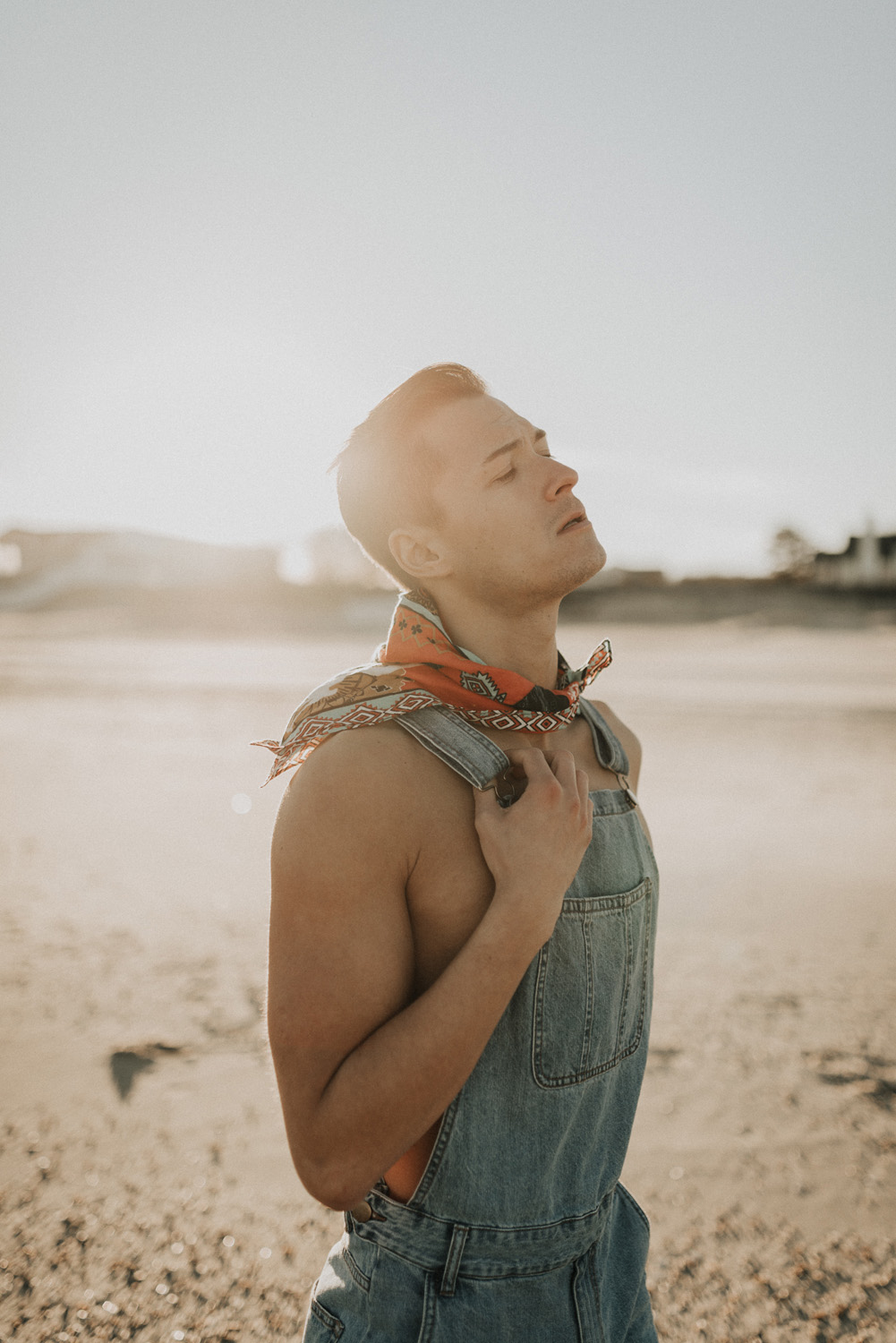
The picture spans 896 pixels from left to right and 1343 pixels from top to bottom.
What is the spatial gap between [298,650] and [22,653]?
8.89 metres

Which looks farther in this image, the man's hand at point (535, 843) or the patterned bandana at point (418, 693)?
the patterned bandana at point (418, 693)

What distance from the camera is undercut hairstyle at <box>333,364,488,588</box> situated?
76.2 inches

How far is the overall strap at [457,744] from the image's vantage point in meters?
1.48

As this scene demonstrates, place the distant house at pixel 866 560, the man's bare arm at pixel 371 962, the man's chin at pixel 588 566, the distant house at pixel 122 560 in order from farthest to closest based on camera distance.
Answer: the distant house at pixel 122 560 → the distant house at pixel 866 560 → the man's chin at pixel 588 566 → the man's bare arm at pixel 371 962

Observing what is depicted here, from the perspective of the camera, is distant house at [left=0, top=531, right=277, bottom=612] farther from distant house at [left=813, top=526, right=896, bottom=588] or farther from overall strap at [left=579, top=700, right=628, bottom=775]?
overall strap at [left=579, top=700, right=628, bottom=775]

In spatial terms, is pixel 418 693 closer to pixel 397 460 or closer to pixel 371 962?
pixel 371 962

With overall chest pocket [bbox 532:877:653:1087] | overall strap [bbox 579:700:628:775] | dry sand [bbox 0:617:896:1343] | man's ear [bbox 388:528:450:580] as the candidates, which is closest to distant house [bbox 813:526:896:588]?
dry sand [bbox 0:617:896:1343]

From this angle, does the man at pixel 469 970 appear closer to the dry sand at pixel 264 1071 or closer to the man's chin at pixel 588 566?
the man's chin at pixel 588 566

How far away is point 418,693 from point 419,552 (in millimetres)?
443

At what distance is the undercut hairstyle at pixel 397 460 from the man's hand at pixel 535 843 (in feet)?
2.30

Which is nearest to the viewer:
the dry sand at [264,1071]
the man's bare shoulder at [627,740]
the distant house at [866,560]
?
the man's bare shoulder at [627,740]

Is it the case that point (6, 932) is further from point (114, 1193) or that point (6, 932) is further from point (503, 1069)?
point (503, 1069)

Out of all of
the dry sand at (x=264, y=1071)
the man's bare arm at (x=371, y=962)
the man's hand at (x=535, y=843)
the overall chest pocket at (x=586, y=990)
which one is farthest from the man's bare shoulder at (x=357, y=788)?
the dry sand at (x=264, y=1071)

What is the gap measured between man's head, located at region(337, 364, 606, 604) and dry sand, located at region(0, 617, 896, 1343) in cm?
255
